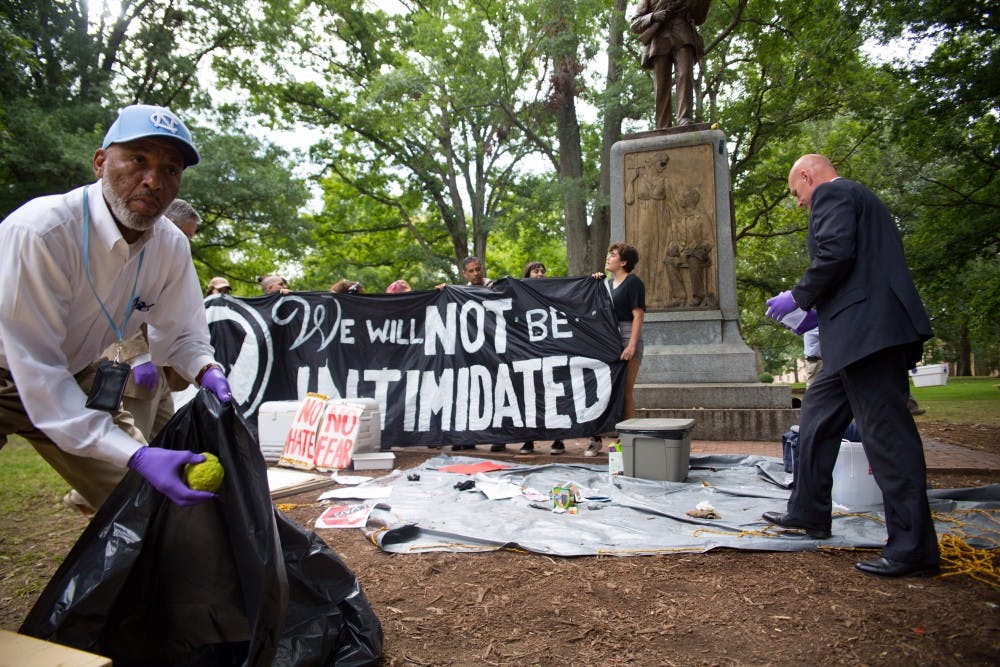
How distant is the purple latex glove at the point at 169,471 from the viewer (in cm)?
163

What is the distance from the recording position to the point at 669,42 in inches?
386

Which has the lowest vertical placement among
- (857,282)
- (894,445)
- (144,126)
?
(894,445)

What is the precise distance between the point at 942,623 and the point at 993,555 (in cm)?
103

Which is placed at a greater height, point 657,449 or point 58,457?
point 58,457

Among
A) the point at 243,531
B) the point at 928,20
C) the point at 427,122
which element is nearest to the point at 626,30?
the point at 427,122

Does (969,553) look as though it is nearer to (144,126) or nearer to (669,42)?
(144,126)

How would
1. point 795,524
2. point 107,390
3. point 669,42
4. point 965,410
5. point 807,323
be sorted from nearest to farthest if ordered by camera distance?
point 107,390 < point 795,524 < point 807,323 < point 669,42 < point 965,410

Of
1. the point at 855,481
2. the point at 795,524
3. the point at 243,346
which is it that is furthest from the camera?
the point at 243,346

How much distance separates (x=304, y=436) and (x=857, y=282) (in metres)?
5.06

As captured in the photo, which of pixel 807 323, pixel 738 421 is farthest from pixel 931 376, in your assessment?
pixel 807 323

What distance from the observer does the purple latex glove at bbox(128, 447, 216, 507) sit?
1634 millimetres

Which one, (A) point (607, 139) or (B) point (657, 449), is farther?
(A) point (607, 139)

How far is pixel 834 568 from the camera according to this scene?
3.04 metres

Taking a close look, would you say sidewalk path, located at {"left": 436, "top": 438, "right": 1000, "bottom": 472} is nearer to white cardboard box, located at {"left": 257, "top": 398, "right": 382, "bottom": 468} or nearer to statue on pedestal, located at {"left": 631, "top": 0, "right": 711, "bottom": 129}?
white cardboard box, located at {"left": 257, "top": 398, "right": 382, "bottom": 468}
